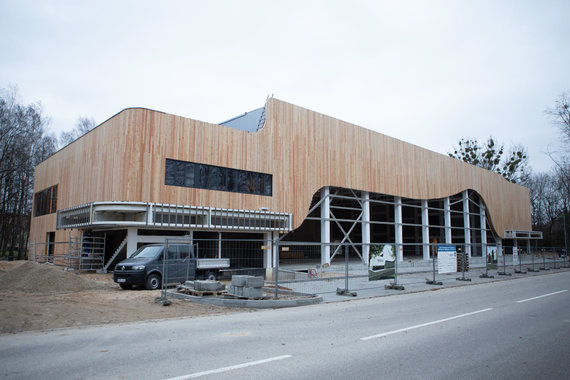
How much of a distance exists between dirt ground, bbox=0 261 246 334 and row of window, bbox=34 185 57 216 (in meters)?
16.0

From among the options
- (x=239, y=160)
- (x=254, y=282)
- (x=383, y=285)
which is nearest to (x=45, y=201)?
(x=239, y=160)

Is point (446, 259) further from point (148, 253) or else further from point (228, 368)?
point (228, 368)

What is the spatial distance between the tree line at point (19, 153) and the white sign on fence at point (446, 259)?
126 feet

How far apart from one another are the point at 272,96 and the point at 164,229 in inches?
424

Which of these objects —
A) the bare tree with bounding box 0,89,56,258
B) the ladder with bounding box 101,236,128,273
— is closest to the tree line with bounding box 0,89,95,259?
the bare tree with bounding box 0,89,56,258

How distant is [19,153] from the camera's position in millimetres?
40125

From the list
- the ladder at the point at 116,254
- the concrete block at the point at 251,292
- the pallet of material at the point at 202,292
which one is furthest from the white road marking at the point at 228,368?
the ladder at the point at 116,254

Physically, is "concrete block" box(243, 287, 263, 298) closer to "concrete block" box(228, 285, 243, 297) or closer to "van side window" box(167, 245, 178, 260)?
"concrete block" box(228, 285, 243, 297)

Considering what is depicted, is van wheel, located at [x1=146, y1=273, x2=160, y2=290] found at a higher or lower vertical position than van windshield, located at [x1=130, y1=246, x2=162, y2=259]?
lower

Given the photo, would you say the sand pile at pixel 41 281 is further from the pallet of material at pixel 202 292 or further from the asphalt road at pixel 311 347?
the asphalt road at pixel 311 347

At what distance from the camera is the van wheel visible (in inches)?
617

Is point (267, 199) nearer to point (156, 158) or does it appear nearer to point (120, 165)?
point (156, 158)

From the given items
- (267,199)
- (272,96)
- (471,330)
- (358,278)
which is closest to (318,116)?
(272,96)

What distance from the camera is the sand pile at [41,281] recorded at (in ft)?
51.1
